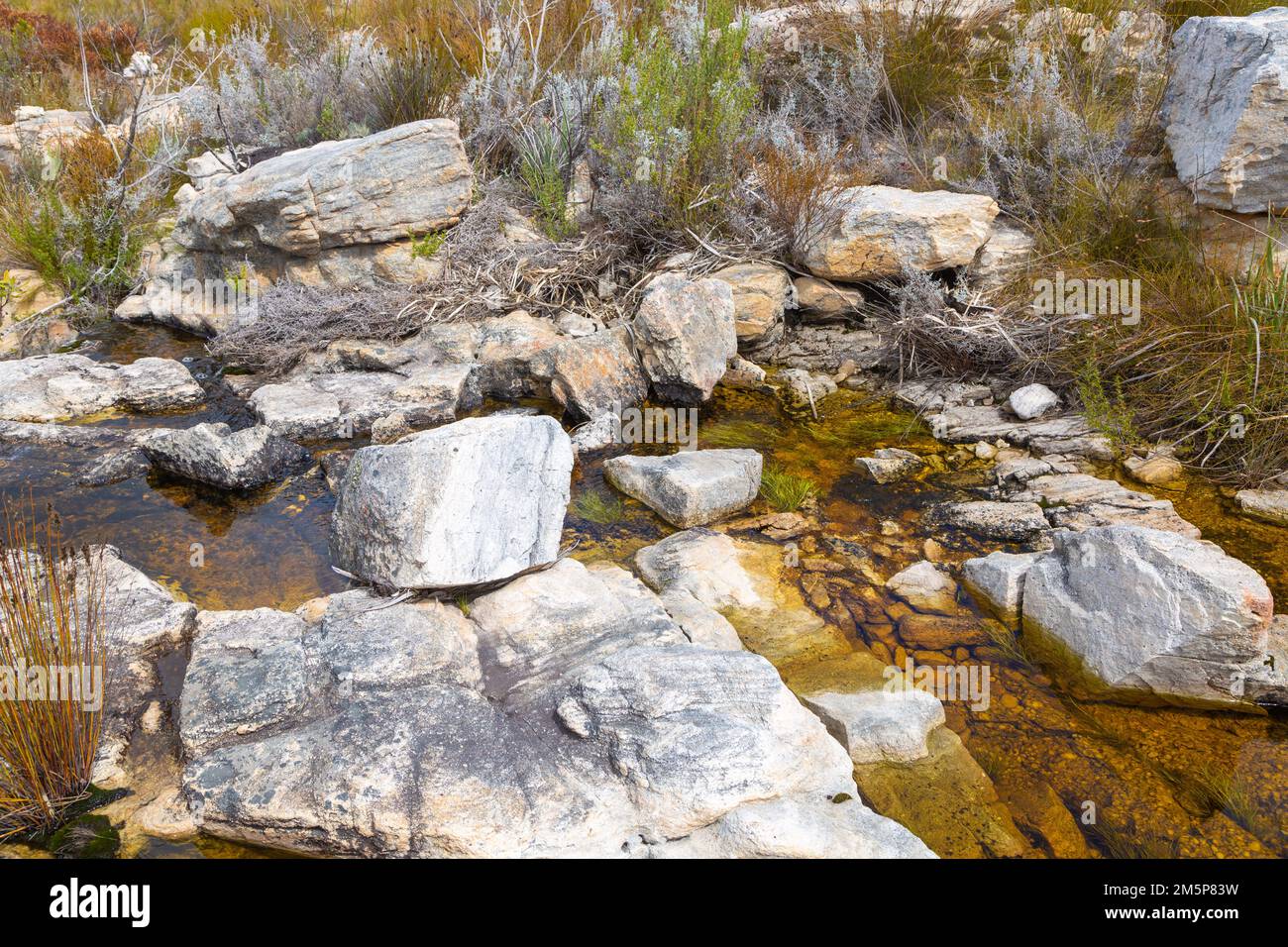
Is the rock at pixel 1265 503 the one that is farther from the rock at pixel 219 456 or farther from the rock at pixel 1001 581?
the rock at pixel 219 456

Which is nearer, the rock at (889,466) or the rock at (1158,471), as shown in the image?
the rock at (1158,471)

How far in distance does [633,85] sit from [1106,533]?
198 inches

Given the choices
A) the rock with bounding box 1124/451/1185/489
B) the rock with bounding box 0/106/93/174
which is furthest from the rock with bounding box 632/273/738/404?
the rock with bounding box 0/106/93/174

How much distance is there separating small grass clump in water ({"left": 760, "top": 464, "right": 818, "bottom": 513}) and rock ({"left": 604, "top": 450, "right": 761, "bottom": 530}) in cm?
9

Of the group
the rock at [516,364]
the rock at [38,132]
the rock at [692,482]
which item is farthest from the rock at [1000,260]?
the rock at [38,132]

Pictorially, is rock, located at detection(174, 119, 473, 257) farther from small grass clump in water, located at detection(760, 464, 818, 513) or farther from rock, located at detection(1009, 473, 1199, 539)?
rock, located at detection(1009, 473, 1199, 539)

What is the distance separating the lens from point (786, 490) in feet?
15.8

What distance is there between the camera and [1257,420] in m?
4.72

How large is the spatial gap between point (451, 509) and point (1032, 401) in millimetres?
3977

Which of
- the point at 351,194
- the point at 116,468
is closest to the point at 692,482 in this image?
the point at 116,468

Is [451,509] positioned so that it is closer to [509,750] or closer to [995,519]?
[509,750]

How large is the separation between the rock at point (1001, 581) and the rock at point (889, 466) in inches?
39.3

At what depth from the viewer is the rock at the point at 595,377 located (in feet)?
18.5

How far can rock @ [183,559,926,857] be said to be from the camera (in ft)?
8.60
